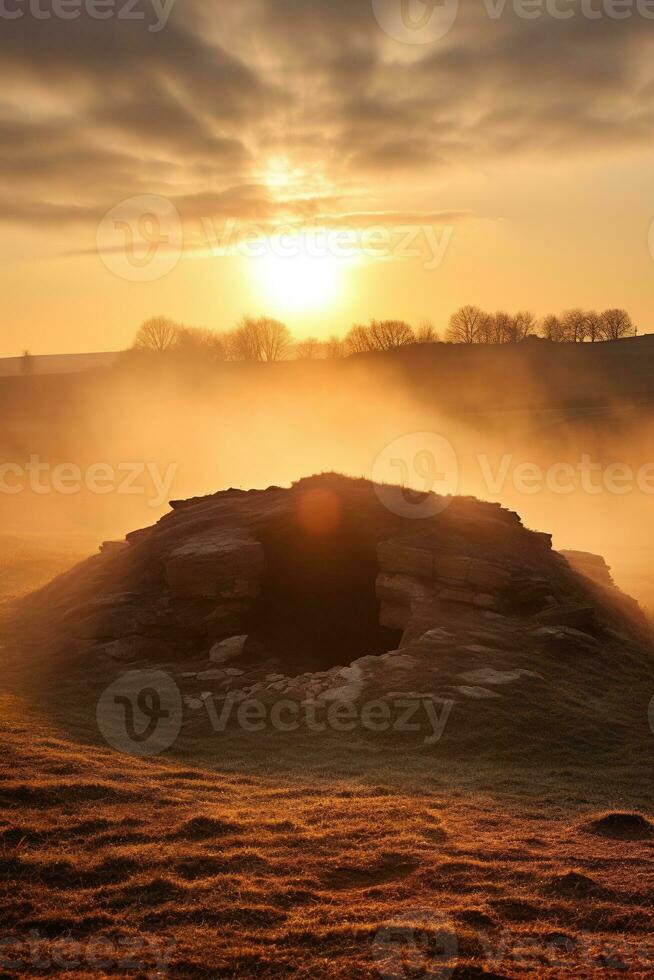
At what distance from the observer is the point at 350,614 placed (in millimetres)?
23609

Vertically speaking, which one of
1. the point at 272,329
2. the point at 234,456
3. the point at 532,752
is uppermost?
the point at 272,329

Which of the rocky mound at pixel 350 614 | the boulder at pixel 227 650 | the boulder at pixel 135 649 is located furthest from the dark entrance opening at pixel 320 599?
the boulder at pixel 135 649

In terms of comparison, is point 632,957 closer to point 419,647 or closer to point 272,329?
point 419,647

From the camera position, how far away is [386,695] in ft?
59.6

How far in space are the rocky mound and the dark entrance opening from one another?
39 mm

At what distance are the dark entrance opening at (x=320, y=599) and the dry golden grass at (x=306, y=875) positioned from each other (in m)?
7.82

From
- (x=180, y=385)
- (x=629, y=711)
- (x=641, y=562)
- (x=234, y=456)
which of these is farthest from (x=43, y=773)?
(x=180, y=385)

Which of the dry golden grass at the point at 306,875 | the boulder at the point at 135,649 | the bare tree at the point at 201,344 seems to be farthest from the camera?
the bare tree at the point at 201,344

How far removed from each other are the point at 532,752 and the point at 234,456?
75045 millimetres

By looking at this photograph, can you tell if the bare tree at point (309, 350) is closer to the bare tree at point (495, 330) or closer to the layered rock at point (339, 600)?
the bare tree at point (495, 330)

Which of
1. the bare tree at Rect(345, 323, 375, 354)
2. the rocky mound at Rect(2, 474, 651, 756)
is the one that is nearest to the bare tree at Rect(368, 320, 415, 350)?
the bare tree at Rect(345, 323, 375, 354)

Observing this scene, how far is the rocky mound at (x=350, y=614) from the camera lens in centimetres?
1905

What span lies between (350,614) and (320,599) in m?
0.90

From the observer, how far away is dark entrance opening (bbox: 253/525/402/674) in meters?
22.4
